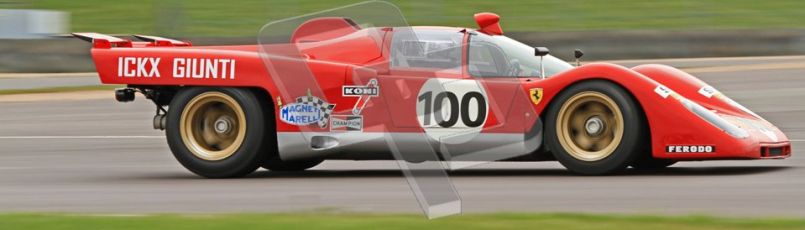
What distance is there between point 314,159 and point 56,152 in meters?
3.41

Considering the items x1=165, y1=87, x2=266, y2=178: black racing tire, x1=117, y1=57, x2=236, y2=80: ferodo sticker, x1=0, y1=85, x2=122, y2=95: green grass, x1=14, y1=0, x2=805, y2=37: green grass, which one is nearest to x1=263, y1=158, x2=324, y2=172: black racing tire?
x1=165, y1=87, x2=266, y2=178: black racing tire

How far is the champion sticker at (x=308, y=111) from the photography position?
10.0m

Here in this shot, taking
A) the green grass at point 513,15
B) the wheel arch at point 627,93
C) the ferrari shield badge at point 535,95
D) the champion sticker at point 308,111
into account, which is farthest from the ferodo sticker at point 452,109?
the green grass at point 513,15

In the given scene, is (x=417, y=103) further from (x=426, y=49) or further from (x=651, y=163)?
(x=651, y=163)

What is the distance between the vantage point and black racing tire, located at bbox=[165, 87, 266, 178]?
10094mm

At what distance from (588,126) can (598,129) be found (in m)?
0.07

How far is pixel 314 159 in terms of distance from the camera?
10.4m

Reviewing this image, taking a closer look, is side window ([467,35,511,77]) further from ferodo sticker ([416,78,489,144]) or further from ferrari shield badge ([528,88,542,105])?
ferrari shield badge ([528,88,542,105])

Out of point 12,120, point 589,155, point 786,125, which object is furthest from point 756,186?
point 12,120

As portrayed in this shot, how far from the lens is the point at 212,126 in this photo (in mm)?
10289

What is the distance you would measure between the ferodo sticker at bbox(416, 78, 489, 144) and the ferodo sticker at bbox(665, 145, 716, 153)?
1194mm

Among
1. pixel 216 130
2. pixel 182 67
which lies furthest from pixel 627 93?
pixel 182 67

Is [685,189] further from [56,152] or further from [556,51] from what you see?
[556,51]

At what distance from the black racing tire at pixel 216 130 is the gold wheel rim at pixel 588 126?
6.67 ft
